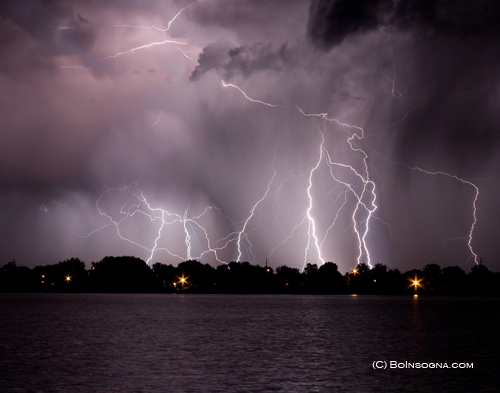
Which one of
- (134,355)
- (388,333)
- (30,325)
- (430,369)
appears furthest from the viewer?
(30,325)

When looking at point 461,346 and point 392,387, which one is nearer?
point 392,387

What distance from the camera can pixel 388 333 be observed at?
38281 millimetres

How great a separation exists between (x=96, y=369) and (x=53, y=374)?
5.32 feet

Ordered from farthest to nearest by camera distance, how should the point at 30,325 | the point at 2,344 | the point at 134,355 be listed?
the point at 30,325
the point at 2,344
the point at 134,355

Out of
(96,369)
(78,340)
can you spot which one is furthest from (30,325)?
(96,369)

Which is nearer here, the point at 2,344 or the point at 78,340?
the point at 2,344

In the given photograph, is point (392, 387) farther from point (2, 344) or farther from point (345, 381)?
point (2, 344)

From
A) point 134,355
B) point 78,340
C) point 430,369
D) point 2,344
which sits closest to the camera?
point 430,369

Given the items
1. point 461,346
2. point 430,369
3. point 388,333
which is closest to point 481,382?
point 430,369

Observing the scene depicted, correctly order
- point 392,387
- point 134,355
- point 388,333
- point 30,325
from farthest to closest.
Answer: point 30,325 < point 388,333 < point 134,355 < point 392,387

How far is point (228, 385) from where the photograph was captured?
18.7 metres

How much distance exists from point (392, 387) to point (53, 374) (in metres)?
11.8

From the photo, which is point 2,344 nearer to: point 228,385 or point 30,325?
point 30,325

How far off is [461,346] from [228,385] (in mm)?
17458
